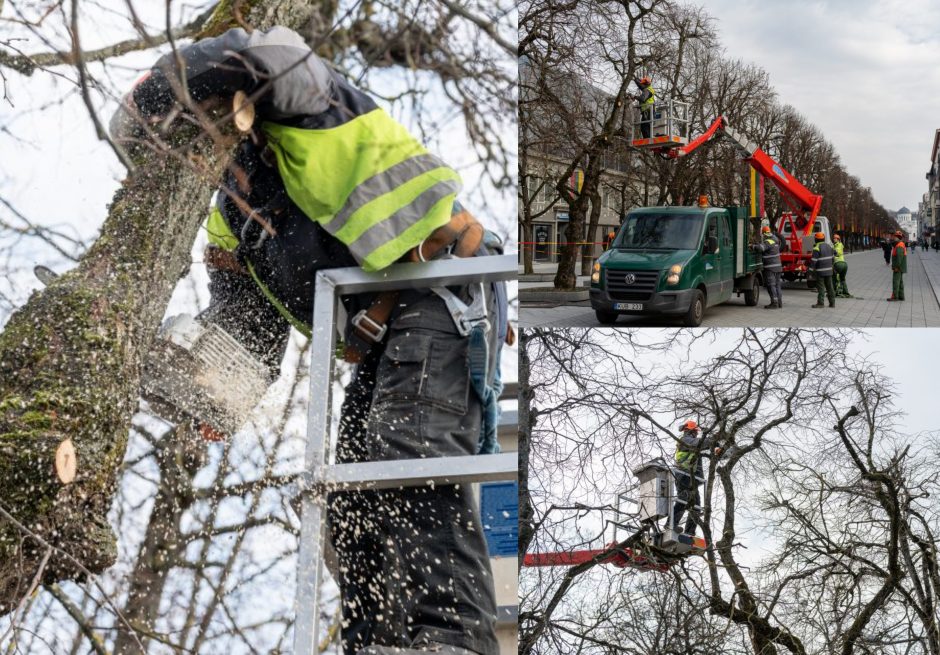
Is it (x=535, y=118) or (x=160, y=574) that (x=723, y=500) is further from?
(x=160, y=574)

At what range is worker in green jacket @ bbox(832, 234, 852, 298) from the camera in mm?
3057

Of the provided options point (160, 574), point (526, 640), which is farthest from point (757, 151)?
point (160, 574)

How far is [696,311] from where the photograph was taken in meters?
3.26

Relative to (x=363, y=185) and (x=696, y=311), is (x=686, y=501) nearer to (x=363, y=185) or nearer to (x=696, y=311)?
(x=696, y=311)

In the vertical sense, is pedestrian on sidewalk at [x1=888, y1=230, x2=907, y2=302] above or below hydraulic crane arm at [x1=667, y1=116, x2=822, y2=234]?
below

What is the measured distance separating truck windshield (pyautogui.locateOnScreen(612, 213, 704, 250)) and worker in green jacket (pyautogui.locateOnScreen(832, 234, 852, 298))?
18.3 inches

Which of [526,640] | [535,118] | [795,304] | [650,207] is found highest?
[535,118]

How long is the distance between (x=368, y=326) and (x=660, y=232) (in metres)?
1.71

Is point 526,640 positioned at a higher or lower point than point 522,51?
lower

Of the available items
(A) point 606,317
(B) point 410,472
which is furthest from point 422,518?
(A) point 606,317

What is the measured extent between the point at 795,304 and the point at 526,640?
1.44 m

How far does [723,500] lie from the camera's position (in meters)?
3.13

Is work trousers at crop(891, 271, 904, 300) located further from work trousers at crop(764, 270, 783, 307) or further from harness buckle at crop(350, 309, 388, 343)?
harness buckle at crop(350, 309, 388, 343)

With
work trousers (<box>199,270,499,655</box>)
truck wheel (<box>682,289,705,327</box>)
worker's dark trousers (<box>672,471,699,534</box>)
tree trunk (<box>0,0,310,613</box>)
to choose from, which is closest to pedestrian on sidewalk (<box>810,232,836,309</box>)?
truck wheel (<box>682,289,705,327</box>)
